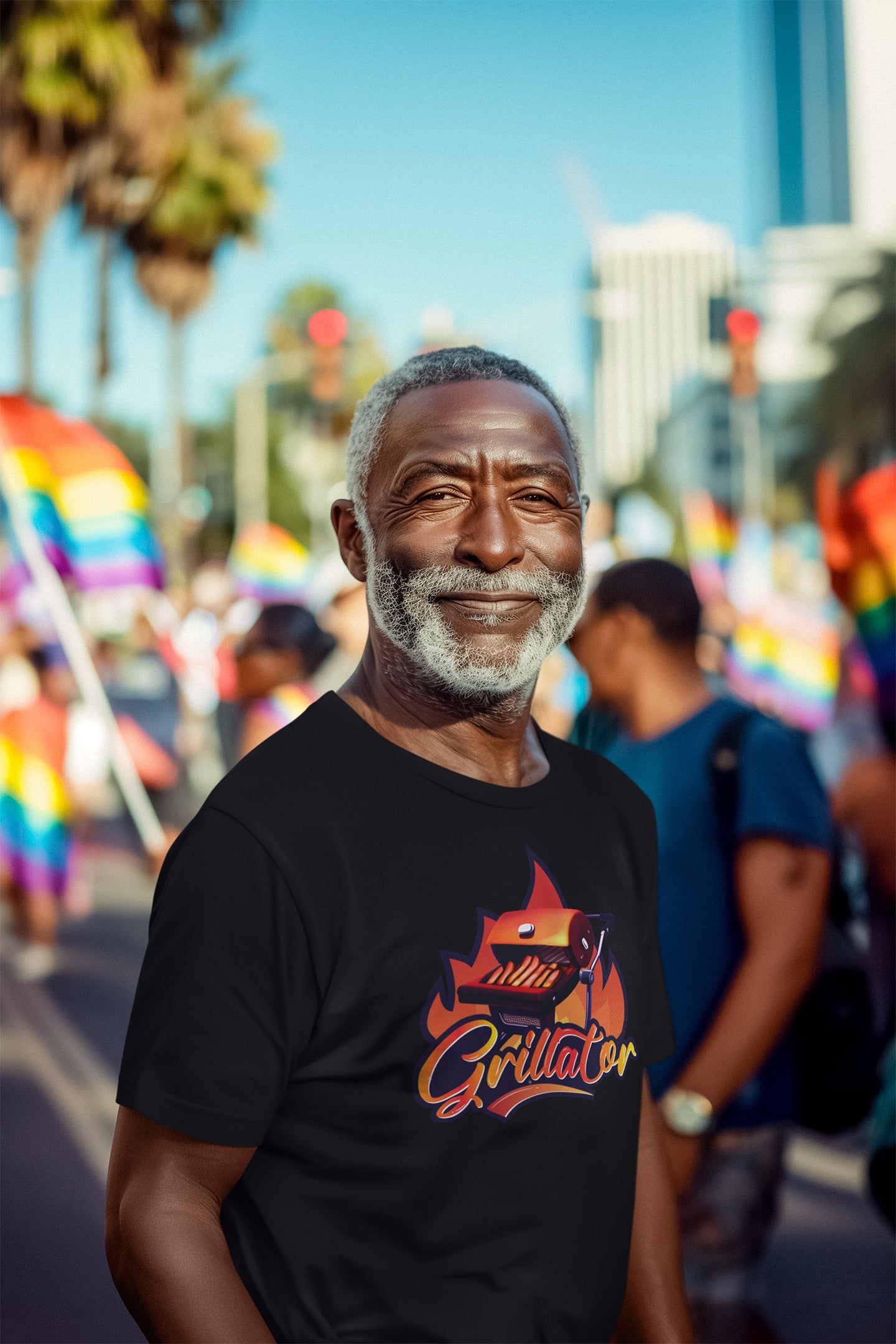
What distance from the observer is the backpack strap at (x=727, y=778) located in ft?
Answer: 9.57

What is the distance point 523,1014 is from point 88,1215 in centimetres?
358

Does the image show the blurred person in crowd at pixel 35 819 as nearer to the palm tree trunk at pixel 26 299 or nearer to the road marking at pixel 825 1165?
the road marking at pixel 825 1165

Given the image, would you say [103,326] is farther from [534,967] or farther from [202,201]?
[534,967]

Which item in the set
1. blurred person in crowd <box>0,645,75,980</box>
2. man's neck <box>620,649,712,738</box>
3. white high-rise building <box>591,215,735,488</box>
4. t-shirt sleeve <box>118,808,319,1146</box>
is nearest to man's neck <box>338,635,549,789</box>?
t-shirt sleeve <box>118,808,319,1146</box>

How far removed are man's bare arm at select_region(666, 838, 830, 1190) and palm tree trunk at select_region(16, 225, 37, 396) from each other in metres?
15.2

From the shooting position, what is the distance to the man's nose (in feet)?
4.92

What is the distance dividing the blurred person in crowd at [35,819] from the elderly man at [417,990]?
6957mm

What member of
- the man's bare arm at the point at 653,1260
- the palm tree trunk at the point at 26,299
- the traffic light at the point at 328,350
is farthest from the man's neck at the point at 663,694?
the palm tree trunk at the point at 26,299

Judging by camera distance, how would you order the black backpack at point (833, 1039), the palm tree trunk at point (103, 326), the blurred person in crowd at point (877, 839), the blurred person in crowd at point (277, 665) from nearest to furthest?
the black backpack at point (833, 1039) → the blurred person in crowd at point (877, 839) → the blurred person in crowd at point (277, 665) → the palm tree trunk at point (103, 326)

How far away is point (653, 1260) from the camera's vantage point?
1621 mm

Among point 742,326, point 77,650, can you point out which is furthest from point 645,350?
point 77,650

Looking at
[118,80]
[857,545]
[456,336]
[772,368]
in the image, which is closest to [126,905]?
[857,545]

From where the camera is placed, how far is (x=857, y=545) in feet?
12.7

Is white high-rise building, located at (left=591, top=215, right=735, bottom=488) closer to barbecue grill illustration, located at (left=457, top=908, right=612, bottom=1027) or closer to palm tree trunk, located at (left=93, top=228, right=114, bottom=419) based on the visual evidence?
palm tree trunk, located at (left=93, top=228, right=114, bottom=419)
